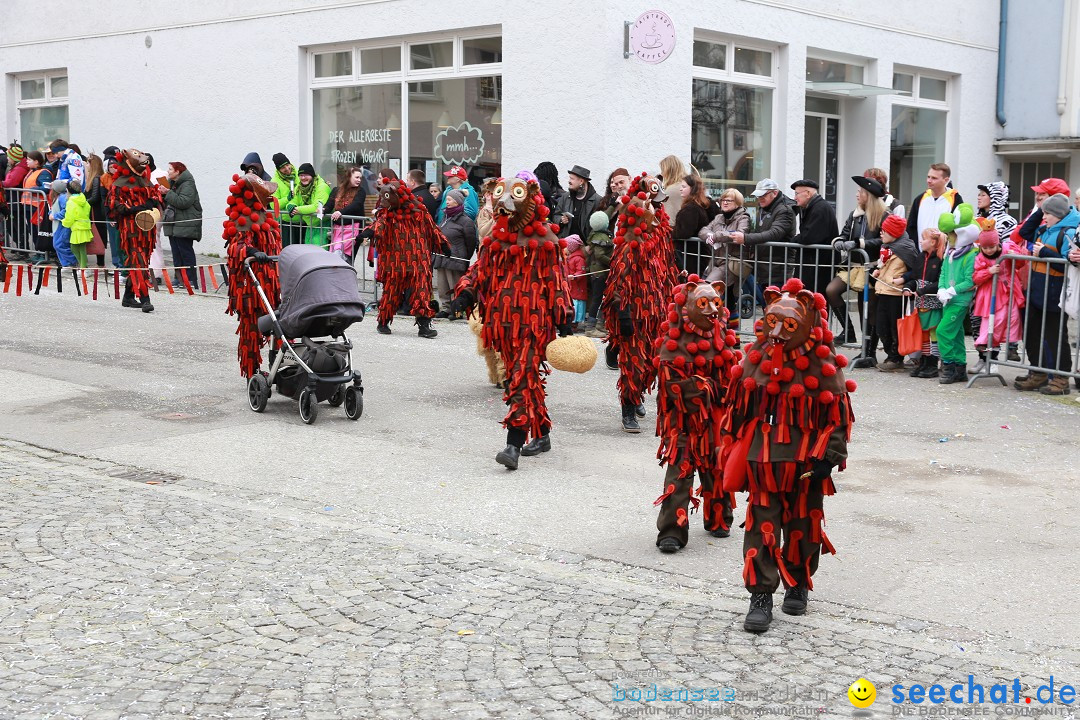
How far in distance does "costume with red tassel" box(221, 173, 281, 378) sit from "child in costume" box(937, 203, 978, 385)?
6.18m

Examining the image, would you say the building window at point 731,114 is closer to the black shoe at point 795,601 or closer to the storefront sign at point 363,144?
the storefront sign at point 363,144

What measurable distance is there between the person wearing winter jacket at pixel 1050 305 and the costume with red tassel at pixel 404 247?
6.45 meters

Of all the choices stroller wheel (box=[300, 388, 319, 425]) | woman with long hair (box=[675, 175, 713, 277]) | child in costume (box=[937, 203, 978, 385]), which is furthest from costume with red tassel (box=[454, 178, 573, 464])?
woman with long hair (box=[675, 175, 713, 277])

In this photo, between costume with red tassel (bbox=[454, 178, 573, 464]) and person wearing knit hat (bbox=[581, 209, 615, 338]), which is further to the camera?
person wearing knit hat (bbox=[581, 209, 615, 338])

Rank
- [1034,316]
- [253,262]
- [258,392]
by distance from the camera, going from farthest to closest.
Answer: [1034,316], [253,262], [258,392]

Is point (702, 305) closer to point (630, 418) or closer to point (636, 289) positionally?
point (636, 289)

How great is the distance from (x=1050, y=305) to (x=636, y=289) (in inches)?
169

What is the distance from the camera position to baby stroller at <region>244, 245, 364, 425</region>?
9719mm

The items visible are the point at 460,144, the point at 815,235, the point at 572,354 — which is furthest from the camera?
the point at 460,144

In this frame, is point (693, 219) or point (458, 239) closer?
point (693, 219)

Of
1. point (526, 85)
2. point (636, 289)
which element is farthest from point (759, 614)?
point (526, 85)

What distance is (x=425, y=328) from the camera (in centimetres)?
1438

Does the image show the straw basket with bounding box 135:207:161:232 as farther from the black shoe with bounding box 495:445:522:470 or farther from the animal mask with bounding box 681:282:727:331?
the animal mask with bounding box 681:282:727:331

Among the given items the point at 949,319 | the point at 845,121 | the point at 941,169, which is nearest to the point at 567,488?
the point at 949,319
